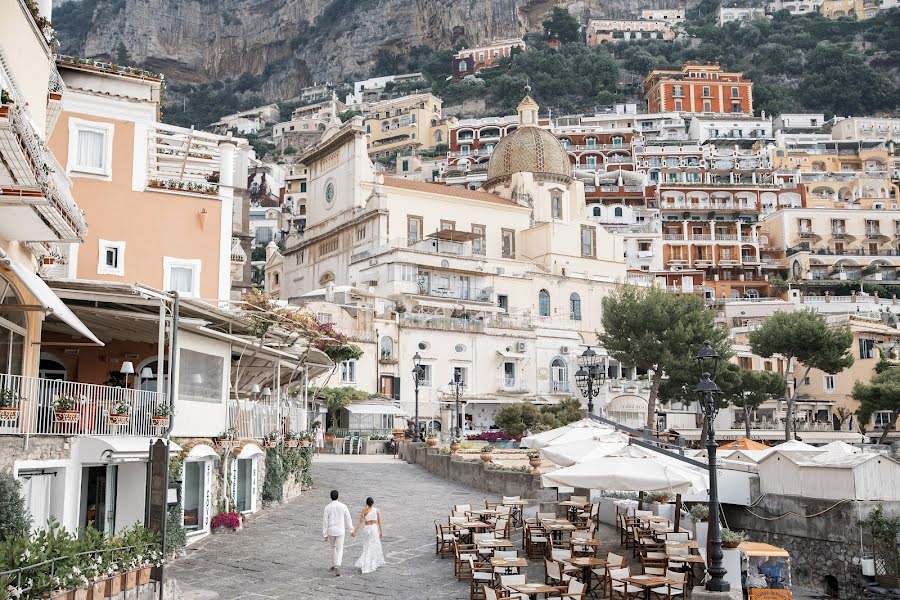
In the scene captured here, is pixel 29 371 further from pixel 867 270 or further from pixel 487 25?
pixel 487 25

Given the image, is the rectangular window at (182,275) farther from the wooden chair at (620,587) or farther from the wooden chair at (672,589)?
the wooden chair at (672,589)

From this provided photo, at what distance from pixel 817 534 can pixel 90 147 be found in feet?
63.7

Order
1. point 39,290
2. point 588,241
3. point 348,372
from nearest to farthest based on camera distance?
point 39,290
point 348,372
point 588,241

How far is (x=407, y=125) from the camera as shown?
13512 cm

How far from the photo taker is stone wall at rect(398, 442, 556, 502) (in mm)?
25156

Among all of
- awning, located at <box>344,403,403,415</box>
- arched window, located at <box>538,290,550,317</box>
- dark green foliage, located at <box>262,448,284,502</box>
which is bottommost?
dark green foliage, located at <box>262,448,284,502</box>

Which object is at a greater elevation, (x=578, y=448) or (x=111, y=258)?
(x=111, y=258)

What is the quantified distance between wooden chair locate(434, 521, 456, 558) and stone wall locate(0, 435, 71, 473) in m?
6.61

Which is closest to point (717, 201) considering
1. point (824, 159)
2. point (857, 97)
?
point (824, 159)

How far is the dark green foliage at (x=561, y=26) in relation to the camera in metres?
157

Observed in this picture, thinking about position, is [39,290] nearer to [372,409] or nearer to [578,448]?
[578,448]

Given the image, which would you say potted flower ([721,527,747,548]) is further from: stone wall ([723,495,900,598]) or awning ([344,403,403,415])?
awning ([344,403,403,415])

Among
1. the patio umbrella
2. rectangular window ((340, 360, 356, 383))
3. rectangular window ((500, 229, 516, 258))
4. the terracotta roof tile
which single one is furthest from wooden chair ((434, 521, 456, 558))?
rectangular window ((500, 229, 516, 258))

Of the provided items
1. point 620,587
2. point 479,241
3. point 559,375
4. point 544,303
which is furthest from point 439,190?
point 620,587
